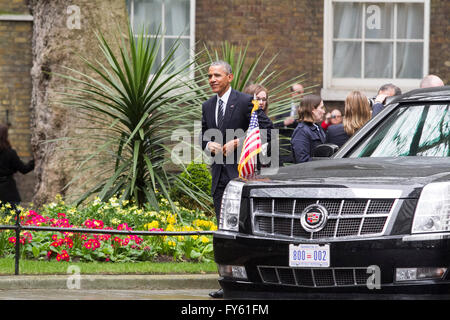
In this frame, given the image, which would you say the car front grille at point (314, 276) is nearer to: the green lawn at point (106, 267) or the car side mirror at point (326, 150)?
the car side mirror at point (326, 150)

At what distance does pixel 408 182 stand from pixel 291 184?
2.55ft

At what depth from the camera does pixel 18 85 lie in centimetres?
1775

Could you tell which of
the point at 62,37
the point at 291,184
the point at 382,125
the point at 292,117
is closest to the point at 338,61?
the point at 292,117

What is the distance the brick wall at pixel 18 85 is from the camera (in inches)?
696

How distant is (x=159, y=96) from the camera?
40.9 ft

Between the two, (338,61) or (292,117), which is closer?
(292,117)

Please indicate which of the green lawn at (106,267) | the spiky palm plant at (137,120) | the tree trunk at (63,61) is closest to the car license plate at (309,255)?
the green lawn at (106,267)

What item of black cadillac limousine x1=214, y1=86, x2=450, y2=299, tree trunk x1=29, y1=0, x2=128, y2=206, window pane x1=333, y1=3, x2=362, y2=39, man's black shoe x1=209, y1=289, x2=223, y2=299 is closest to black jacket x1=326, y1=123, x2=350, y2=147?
man's black shoe x1=209, y1=289, x2=223, y2=299

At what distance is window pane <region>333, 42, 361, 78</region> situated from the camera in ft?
59.5

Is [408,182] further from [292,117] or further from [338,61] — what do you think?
[338,61]

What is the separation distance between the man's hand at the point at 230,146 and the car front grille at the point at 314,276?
9.79 ft

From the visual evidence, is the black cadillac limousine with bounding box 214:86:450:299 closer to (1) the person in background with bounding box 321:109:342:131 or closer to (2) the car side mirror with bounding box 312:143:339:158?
(2) the car side mirror with bounding box 312:143:339:158

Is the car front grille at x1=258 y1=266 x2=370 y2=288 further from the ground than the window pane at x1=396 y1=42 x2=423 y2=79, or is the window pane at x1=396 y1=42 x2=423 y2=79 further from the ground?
the window pane at x1=396 y1=42 x2=423 y2=79

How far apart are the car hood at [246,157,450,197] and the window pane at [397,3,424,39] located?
1155 centimetres
